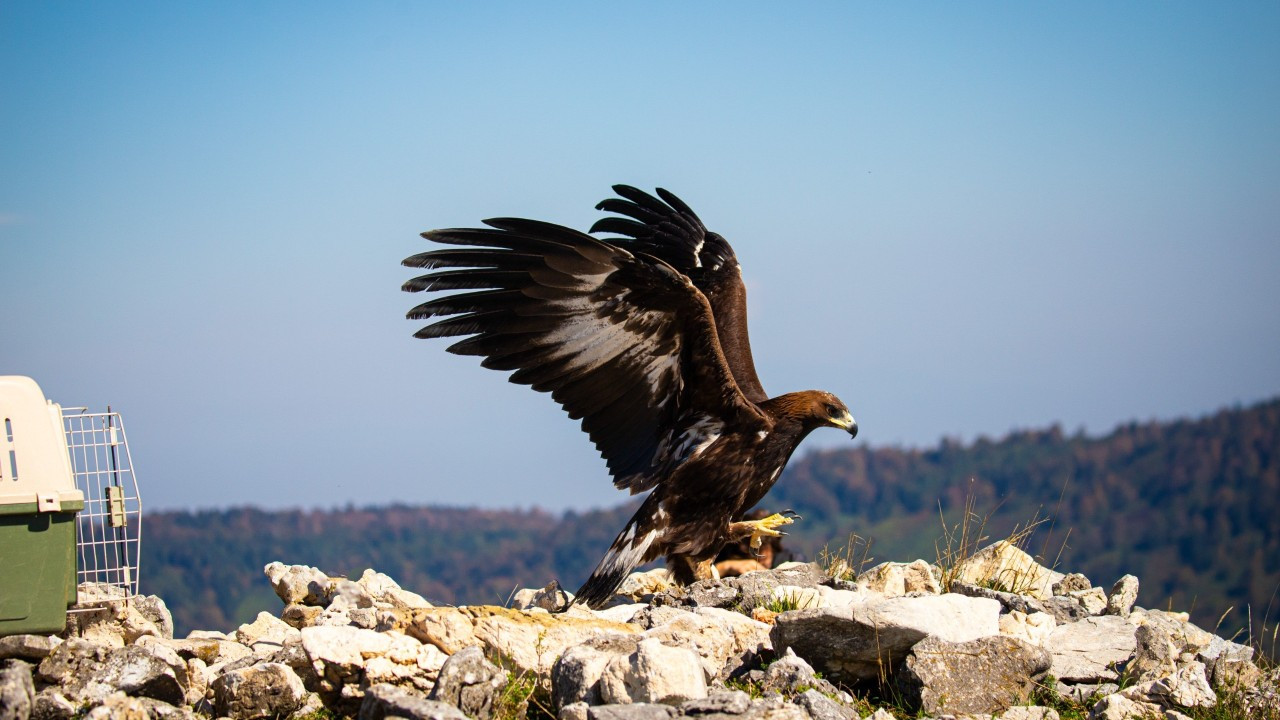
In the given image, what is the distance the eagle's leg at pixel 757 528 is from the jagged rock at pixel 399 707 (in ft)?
11.6

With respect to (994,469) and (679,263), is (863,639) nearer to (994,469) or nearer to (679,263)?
(679,263)

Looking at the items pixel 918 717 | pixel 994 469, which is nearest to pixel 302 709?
pixel 918 717

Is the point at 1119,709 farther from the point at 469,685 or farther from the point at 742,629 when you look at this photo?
the point at 469,685

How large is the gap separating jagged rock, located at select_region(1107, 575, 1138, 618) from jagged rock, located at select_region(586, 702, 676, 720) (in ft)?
14.0

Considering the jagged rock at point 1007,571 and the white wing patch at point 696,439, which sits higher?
the white wing patch at point 696,439

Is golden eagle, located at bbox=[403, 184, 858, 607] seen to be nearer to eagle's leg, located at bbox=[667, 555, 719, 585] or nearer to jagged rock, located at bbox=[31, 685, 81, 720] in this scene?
eagle's leg, located at bbox=[667, 555, 719, 585]

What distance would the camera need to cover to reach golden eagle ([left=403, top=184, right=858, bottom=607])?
7258 mm

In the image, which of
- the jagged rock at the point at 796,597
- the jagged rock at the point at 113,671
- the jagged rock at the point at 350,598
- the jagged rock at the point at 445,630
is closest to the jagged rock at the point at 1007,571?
the jagged rock at the point at 796,597

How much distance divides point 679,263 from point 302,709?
5.12 meters

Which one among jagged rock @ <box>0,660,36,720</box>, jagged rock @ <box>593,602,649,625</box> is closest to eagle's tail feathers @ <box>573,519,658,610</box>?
jagged rock @ <box>593,602,649,625</box>

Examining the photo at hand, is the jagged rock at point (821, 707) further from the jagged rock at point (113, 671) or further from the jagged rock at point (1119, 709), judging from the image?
the jagged rock at point (113, 671)

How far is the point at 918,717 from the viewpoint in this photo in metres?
5.67

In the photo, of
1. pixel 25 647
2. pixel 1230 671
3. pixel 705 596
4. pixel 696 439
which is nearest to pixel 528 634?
pixel 705 596

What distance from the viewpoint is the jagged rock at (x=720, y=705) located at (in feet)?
16.3
